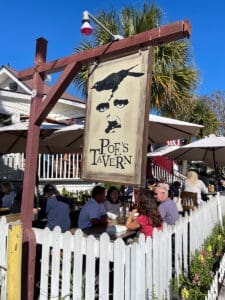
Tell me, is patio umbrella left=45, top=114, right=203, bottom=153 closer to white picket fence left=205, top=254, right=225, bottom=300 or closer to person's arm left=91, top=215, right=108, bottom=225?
person's arm left=91, top=215, right=108, bottom=225

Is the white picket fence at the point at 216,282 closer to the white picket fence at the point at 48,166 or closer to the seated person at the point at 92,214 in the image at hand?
the seated person at the point at 92,214

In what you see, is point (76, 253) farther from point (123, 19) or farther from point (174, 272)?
point (123, 19)

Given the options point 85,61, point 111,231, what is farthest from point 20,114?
point 85,61

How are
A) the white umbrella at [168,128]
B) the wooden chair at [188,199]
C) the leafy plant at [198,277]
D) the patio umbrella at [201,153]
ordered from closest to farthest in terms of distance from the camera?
the leafy plant at [198,277]
the white umbrella at [168,128]
the wooden chair at [188,199]
the patio umbrella at [201,153]

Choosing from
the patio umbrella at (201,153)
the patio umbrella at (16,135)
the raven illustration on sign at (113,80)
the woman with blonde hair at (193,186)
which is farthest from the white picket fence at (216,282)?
the patio umbrella at (201,153)

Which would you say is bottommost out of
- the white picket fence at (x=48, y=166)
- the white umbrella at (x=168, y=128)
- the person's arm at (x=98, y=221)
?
the person's arm at (x=98, y=221)

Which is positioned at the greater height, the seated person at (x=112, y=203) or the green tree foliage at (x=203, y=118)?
the green tree foliage at (x=203, y=118)

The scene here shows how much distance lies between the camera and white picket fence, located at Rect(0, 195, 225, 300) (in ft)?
11.7

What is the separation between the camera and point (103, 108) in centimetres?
398

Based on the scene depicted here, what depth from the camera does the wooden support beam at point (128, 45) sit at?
12.1 ft

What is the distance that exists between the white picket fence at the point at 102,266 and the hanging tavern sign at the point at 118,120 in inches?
24.9

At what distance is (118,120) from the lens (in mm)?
3820

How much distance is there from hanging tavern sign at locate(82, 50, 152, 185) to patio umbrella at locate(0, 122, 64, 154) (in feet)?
15.1

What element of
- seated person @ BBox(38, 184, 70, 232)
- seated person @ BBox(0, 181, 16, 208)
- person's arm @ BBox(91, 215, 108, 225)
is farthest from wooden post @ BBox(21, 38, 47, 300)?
seated person @ BBox(0, 181, 16, 208)
